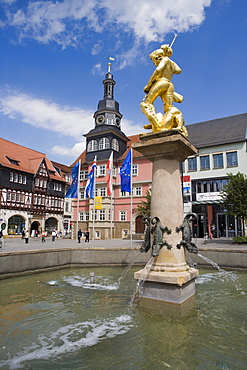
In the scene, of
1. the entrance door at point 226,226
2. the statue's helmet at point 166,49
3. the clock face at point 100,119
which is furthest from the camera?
the clock face at point 100,119

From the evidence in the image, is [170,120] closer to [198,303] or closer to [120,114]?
[198,303]

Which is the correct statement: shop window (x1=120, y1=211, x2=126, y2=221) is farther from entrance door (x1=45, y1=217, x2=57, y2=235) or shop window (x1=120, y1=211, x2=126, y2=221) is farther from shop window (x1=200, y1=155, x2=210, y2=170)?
entrance door (x1=45, y1=217, x2=57, y2=235)

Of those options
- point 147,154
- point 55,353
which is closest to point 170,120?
point 147,154

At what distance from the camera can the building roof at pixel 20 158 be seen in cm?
4497

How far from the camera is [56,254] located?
1223cm

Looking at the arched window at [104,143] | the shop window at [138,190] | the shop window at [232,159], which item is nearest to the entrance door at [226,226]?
the shop window at [232,159]

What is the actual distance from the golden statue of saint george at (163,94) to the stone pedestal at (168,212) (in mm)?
548

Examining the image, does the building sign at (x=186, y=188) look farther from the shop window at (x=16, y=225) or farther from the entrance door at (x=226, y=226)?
the shop window at (x=16, y=225)

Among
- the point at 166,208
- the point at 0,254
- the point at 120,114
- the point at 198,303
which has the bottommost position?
the point at 198,303

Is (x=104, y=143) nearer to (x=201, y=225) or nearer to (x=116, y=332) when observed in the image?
(x=201, y=225)

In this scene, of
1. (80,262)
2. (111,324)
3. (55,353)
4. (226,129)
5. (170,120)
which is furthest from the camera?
(226,129)

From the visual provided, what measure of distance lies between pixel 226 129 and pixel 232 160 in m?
5.26

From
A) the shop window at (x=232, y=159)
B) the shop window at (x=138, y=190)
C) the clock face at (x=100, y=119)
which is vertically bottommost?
the shop window at (x=138, y=190)

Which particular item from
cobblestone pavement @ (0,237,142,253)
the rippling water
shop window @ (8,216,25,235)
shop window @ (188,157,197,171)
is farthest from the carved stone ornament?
shop window @ (8,216,25,235)
